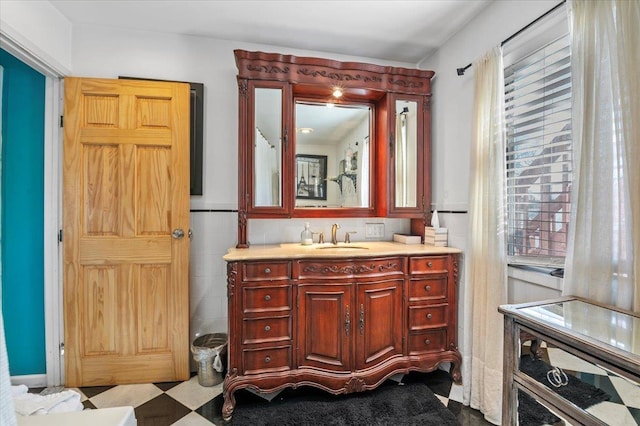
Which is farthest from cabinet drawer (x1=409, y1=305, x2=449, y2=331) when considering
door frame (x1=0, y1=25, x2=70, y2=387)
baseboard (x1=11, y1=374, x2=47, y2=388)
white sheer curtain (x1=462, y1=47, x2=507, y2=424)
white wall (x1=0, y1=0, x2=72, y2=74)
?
white wall (x1=0, y1=0, x2=72, y2=74)

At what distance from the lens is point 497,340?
1725 millimetres

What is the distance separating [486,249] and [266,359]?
58.5 inches

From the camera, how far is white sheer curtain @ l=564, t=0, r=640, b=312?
3.62ft

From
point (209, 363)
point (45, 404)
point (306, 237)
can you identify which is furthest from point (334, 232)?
point (45, 404)

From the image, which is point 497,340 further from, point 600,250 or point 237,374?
point 237,374

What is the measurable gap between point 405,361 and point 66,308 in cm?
234

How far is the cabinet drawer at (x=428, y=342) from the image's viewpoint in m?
2.06

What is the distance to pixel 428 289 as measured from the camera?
2.08m

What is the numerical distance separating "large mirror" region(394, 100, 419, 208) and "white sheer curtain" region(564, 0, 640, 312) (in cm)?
115

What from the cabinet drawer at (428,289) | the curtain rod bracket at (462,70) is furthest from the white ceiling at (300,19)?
the cabinet drawer at (428,289)

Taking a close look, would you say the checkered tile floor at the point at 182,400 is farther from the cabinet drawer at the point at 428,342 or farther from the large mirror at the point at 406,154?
the large mirror at the point at 406,154

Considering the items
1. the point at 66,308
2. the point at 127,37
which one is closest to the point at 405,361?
the point at 66,308

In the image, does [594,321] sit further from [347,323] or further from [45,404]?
[45,404]

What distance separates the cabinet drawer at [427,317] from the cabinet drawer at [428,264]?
0.82 ft
